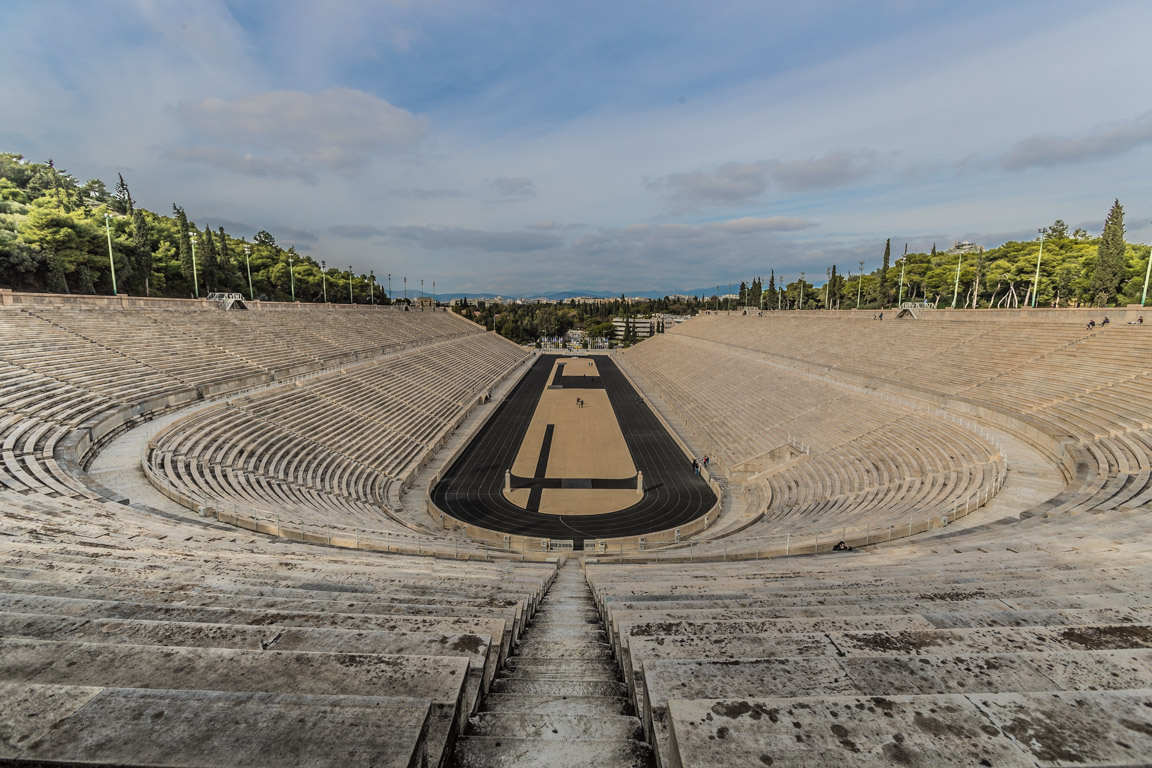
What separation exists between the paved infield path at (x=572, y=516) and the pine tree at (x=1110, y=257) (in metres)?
37.9

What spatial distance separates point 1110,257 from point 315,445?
2215 inches

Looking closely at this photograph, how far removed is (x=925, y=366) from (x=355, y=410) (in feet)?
98.6

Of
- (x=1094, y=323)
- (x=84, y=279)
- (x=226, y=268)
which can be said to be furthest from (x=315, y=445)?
(x=226, y=268)

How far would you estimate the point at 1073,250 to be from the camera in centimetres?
5084

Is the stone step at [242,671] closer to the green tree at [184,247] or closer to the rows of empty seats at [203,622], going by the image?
the rows of empty seats at [203,622]

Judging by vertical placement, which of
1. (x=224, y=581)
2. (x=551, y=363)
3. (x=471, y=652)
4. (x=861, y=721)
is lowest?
(x=551, y=363)

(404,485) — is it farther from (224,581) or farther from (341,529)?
(224,581)

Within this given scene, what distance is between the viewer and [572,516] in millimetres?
18453

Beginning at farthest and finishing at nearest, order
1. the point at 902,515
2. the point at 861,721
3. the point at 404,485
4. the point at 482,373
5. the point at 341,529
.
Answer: the point at 482,373 → the point at 404,485 → the point at 902,515 → the point at 341,529 → the point at 861,721

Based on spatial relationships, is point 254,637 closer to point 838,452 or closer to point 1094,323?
point 838,452

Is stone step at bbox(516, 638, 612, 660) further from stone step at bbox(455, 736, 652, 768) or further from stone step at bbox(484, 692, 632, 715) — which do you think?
stone step at bbox(455, 736, 652, 768)

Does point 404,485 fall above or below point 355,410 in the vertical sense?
below

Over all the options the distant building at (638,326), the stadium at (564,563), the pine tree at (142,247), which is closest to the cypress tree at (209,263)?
the pine tree at (142,247)

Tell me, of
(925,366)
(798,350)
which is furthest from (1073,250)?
(925,366)
